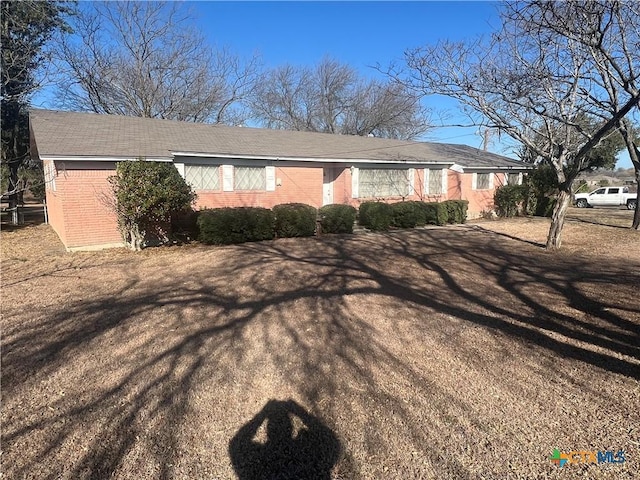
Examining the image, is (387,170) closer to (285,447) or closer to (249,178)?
(249,178)

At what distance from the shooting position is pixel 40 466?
→ 2621 millimetres

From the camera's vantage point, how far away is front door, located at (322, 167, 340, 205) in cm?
1759

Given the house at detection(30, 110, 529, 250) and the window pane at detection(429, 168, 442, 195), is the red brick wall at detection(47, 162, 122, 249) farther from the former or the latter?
the window pane at detection(429, 168, 442, 195)

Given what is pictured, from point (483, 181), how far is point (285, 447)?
790 inches

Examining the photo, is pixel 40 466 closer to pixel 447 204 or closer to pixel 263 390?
pixel 263 390

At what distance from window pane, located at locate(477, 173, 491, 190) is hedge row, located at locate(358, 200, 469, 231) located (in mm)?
4701

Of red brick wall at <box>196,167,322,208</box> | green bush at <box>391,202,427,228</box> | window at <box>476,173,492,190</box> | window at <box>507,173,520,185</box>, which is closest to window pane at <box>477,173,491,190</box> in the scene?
window at <box>476,173,492,190</box>

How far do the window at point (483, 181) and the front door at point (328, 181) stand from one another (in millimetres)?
7733

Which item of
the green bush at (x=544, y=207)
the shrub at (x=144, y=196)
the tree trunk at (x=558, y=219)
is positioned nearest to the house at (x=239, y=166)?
the shrub at (x=144, y=196)

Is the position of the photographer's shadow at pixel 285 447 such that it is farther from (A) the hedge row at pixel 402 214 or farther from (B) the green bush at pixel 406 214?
(B) the green bush at pixel 406 214

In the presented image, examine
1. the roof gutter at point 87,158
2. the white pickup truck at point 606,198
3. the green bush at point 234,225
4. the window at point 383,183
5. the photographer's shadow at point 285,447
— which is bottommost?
the photographer's shadow at point 285,447

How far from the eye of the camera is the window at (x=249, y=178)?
14.0 metres

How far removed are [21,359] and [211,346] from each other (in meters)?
1.96

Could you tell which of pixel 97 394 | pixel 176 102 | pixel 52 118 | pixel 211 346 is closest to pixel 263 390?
pixel 211 346
